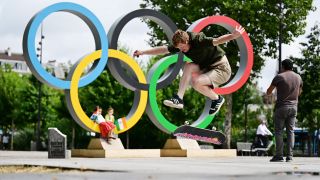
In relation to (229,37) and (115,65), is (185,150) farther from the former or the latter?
(229,37)

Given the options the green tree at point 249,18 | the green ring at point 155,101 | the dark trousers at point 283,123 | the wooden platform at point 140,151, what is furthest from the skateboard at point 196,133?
the green tree at point 249,18

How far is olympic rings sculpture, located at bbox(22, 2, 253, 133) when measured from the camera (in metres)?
20.7

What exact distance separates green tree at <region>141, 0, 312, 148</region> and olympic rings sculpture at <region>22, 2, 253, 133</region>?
43.0ft

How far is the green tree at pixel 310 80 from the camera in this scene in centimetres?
3909

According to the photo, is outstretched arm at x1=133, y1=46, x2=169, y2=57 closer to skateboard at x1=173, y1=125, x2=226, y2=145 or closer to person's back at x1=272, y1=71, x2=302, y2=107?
skateboard at x1=173, y1=125, x2=226, y2=145

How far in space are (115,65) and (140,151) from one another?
3198 mm

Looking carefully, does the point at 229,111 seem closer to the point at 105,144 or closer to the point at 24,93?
the point at 105,144

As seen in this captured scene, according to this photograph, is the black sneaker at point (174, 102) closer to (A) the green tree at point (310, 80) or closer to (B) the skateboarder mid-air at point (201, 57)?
(B) the skateboarder mid-air at point (201, 57)

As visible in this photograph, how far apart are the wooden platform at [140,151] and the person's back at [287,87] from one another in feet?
28.1

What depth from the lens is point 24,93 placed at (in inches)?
2256

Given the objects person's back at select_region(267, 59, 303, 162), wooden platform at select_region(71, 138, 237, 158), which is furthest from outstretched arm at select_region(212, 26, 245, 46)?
wooden platform at select_region(71, 138, 237, 158)

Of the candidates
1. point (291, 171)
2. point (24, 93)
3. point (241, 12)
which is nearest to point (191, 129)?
point (291, 171)

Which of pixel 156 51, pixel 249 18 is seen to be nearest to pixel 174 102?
pixel 156 51

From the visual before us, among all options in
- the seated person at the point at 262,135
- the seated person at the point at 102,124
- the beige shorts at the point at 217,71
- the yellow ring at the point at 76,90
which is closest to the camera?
the beige shorts at the point at 217,71
